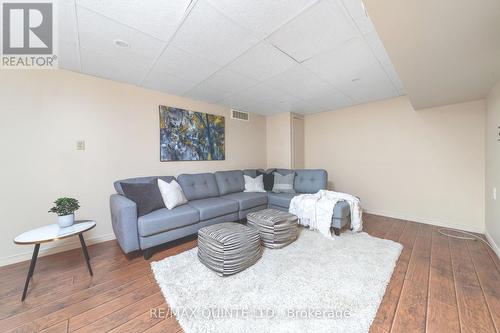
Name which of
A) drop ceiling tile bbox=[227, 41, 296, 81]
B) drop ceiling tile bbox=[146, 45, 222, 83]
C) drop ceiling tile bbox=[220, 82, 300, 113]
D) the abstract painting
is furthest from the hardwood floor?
drop ceiling tile bbox=[220, 82, 300, 113]

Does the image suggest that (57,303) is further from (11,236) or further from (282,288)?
(282,288)

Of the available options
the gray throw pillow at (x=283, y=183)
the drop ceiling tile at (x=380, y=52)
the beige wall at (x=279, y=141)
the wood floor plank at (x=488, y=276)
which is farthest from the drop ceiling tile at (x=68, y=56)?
the wood floor plank at (x=488, y=276)

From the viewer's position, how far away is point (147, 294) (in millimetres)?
1500

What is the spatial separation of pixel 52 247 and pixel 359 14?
13.0 feet

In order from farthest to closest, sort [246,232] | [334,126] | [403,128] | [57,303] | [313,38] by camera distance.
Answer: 1. [334,126]
2. [403,128]
3. [246,232]
4. [313,38]
5. [57,303]

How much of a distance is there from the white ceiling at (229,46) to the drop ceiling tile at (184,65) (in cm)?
1

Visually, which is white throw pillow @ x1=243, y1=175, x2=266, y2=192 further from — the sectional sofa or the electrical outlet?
the electrical outlet

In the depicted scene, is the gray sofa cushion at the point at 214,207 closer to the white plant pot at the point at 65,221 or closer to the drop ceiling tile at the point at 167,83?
the white plant pot at the point at 65,221

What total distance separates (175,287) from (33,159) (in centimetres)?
222

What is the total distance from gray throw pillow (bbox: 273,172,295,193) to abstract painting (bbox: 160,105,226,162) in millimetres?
1203

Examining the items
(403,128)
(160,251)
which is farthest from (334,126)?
(160,251)

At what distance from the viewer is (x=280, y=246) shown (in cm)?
220

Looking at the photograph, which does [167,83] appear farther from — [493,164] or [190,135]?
[493,164]

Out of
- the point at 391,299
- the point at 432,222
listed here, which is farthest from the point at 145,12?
the point at 432,222
